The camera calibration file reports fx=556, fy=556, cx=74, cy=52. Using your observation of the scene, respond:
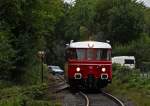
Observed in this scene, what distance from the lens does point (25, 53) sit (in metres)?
33.5

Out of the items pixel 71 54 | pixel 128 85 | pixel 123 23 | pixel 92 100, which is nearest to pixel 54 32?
pixel 123 23

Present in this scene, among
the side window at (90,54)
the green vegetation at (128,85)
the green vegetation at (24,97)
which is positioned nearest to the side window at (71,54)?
the side window at (90,54)

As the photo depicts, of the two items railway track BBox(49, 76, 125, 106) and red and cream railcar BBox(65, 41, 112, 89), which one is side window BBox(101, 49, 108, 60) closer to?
red and cream railcar BBox(65, 41, 112, 89)

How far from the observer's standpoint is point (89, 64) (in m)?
34.8

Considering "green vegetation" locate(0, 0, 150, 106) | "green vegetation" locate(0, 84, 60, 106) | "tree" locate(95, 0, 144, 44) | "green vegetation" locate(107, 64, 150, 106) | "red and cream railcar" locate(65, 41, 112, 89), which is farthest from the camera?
"tree" locate(95, 0, 144, 44)

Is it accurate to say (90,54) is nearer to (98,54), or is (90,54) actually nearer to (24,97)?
(98,54)

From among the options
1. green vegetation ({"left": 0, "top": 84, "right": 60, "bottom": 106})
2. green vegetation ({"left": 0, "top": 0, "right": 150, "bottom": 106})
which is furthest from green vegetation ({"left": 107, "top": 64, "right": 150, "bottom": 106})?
green vegetation ({"left": 0, "top": 84, "right": 60, "bottom": 106})

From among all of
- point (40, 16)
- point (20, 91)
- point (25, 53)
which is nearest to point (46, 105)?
point (20, 91)

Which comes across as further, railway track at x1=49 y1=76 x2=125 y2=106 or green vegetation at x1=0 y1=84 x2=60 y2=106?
railway track at x1=49 y1=76 x2=125 y2=106

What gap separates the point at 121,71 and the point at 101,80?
14.4 meters

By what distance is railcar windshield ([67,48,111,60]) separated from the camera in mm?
35094

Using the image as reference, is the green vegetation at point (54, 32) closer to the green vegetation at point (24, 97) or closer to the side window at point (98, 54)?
the green vegetation at point (24, 97)

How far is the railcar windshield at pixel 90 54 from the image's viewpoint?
3509cm

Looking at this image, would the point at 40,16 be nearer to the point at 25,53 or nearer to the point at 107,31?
the point at 25,53
